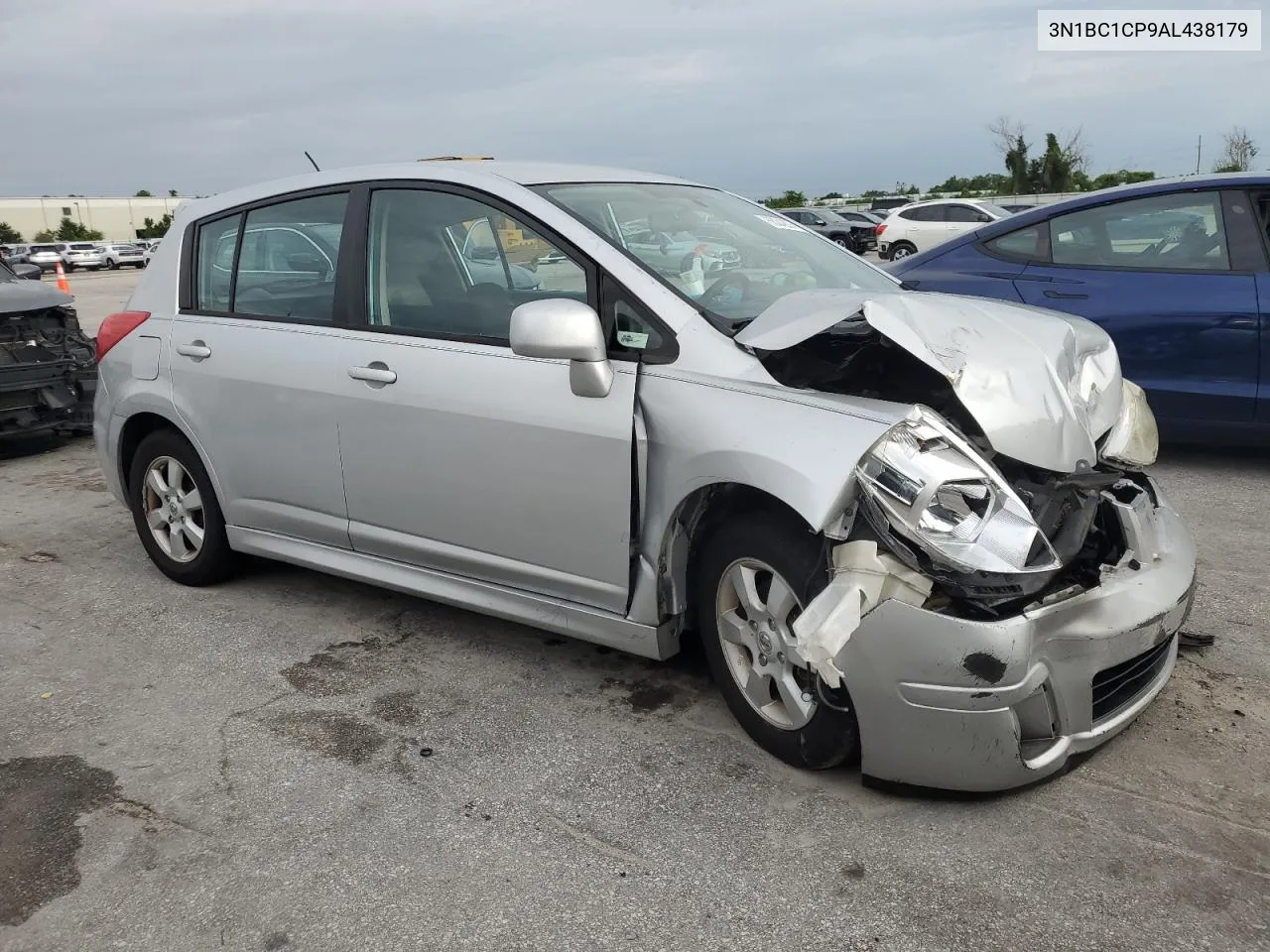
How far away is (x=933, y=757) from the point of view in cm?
273

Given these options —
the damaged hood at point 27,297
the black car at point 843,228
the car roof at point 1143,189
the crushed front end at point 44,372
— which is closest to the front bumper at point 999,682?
the car roof at point 1143,189

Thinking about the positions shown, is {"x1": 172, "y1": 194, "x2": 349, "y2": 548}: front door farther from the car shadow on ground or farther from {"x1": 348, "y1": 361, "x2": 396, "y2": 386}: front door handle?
the car shadow on ground

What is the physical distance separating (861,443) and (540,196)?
1494 mm

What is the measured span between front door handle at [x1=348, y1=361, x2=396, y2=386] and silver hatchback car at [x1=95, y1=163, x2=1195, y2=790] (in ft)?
0.04

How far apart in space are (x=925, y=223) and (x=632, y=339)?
2200cm

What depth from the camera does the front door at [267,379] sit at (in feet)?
13.3

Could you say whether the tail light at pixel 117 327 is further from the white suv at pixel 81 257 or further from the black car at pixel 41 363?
the white suv at pixel 81 257

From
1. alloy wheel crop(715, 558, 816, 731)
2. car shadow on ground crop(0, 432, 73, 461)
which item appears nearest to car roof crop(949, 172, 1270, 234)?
alloy wheel crop(715, 558, 816, 731)

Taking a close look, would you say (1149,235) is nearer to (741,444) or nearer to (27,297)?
(741,444)

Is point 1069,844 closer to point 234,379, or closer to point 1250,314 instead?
point 234,379

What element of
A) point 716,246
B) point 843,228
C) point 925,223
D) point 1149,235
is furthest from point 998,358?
point 843,228

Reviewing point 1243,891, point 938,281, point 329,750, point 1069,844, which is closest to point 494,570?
point 329,750

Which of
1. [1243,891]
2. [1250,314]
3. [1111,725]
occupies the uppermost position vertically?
[1250,314]

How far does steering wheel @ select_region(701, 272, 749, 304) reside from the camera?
3.39m
